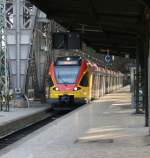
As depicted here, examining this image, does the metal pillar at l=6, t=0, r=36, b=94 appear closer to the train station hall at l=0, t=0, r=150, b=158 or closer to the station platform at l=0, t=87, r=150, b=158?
the train station hall at l=0, t=0, r=150, b=158

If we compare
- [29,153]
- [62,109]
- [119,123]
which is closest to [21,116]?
[119,123]

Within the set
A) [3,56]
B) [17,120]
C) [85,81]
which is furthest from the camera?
[3,56]

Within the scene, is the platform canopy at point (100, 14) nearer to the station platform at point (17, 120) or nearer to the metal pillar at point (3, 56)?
the station platform at point (17, 120)

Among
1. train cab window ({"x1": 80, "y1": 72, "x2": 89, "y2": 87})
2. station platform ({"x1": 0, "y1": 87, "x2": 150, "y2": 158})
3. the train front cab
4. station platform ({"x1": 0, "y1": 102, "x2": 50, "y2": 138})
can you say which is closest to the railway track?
station platform ({"x1": 0, "y1": 102, "x2": 50, "y2": 138})

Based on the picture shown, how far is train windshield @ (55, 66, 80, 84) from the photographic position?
121 ft

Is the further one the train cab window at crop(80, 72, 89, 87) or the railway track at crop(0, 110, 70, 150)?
the train cab window at crop(80, 72, 89, 87)

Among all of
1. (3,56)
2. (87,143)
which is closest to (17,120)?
(87,143)

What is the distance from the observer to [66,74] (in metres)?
37.2

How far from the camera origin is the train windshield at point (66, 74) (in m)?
37.0

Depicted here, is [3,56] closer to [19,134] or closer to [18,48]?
[18,48]

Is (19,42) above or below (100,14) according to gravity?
above

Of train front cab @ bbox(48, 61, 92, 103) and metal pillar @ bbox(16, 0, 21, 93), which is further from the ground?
metal pillar @ bbox(16, 0, 21, 93)

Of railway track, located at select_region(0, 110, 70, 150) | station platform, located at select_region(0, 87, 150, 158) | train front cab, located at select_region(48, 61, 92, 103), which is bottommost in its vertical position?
railway track, located at select_region(0, 110, 70, 150)

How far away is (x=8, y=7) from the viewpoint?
42938mm
